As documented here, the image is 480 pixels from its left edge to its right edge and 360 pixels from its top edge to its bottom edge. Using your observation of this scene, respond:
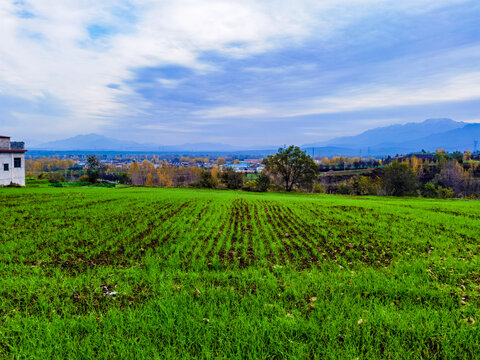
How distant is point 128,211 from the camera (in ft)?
52.2

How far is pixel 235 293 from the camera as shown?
17.6ft

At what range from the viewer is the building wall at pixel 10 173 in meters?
33.4

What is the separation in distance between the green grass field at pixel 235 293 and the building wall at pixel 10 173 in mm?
30773

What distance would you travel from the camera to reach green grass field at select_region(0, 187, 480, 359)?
3676 millimetres

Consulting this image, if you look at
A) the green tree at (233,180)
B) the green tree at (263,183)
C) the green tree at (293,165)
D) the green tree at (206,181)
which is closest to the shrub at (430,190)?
the green tree at (293,165)

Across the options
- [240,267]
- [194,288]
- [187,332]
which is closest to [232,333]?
[187,332]

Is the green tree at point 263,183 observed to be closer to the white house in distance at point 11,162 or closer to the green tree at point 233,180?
the green tree at point 233,180

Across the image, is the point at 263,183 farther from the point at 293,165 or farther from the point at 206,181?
the point at 206,181

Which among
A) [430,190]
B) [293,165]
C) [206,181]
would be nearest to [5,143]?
[206,181]

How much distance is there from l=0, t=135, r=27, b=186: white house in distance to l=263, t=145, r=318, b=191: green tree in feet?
149

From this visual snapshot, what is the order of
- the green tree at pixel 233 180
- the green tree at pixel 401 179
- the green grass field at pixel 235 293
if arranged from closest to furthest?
the green grass field at pixel 235 293 < the green tree at pixel 401 179 < the green tree at pixel 233 180

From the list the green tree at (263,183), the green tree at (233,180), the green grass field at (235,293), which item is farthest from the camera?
the green tree at (233,180)

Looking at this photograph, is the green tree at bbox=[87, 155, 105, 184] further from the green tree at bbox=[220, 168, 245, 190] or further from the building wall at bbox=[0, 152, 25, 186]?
the green tree at bbox=[220, 168, 245, 190]

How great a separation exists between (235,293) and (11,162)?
4428 centimetres
